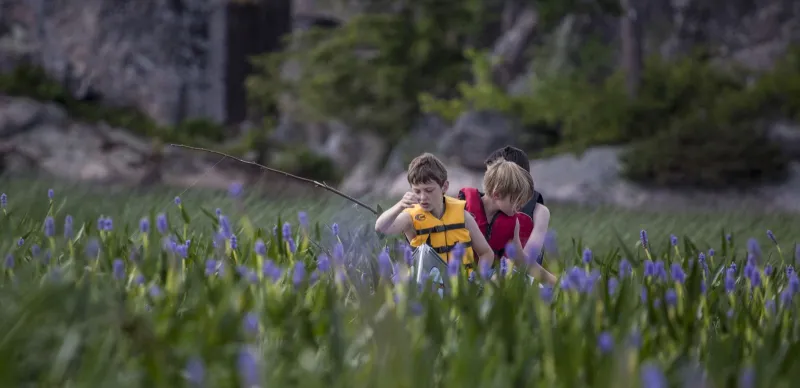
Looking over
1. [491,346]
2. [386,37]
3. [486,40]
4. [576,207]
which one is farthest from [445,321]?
[486,40]

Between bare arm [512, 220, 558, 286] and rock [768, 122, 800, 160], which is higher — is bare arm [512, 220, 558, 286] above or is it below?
below

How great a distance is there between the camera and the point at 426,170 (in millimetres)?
3857

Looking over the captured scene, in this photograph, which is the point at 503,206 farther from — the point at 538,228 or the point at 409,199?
the point at 409,199

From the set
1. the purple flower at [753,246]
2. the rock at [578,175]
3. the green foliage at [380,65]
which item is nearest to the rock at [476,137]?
→ the rock at [578,175]

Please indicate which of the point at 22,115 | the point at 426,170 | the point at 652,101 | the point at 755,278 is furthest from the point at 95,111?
the point at 755,278

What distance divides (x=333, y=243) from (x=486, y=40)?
1755 centimetres

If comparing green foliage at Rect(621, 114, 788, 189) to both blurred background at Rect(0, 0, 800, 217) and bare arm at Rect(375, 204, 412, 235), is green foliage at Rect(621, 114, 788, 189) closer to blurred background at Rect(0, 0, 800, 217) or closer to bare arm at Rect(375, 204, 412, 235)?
blurred background at Rect(0, 0, 800, 217)

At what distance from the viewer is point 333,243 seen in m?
3.95

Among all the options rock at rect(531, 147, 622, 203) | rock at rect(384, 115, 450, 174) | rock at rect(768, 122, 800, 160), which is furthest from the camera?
rock at rect(384, 115, 450, 174)

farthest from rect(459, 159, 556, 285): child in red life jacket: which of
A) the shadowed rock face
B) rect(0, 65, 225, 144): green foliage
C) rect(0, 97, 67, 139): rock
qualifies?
the shadowed rock face

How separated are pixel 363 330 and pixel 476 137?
1322 centimetres

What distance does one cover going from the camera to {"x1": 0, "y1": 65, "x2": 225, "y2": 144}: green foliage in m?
16.9

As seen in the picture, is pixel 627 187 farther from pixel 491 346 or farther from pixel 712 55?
pixel 491 346

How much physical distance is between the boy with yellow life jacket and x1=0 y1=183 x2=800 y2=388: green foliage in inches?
21.0
